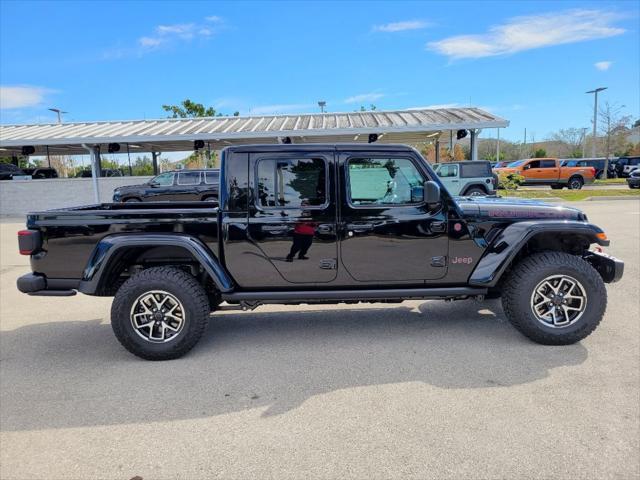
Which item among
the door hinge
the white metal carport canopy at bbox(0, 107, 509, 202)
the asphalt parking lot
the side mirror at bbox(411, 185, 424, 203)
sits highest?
the white metal carport canopy at bbox(0, 107, 509, 202)

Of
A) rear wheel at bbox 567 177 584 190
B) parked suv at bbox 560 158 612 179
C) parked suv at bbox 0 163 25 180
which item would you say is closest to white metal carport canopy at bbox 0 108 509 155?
parked suv at bbox 0 163 25 180

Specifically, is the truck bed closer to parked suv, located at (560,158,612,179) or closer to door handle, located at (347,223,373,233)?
door handle, located at (347,223,373,233)

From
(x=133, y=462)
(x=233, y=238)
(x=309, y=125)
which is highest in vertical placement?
(x=309, y=125)

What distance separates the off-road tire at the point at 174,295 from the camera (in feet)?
12.9

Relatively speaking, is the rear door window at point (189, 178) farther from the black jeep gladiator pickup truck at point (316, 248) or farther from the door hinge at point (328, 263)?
the door hinge at point (328, 263)

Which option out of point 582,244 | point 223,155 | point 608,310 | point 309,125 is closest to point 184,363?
point 223,155

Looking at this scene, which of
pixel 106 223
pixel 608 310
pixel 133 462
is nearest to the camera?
pixel 133 462

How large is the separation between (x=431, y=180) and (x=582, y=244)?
166cm

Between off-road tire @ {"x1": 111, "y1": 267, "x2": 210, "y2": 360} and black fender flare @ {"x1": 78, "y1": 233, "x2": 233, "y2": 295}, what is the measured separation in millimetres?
225

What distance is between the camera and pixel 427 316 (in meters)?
5.01

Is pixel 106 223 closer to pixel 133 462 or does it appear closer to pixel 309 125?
pixel 133 462

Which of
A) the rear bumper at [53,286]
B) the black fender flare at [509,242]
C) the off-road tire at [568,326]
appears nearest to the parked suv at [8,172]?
the rear bumper at [53,286]

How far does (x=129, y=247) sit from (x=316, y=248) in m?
1.64

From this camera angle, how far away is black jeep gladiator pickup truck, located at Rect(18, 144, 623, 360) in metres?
3.96
